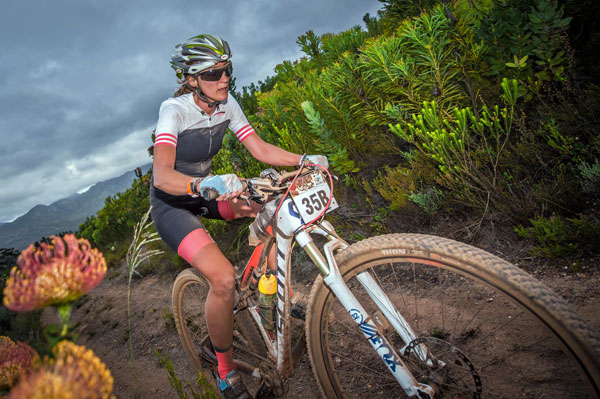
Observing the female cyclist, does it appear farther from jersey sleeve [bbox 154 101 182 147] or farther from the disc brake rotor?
the disc brake rotor

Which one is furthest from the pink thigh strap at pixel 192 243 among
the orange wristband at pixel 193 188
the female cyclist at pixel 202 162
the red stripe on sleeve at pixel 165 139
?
the red stripe on sleeve at pixel 165 139

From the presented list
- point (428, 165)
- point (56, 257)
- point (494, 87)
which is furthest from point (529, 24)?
point (56, 257)

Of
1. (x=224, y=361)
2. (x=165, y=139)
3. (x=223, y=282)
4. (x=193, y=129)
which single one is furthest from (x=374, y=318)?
(x=193, y=129)

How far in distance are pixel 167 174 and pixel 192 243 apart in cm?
59

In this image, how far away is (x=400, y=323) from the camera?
5.45ft

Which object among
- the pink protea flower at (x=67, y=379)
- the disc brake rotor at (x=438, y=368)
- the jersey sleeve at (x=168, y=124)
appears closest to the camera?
the pink protea flower at (x=67, y=379)

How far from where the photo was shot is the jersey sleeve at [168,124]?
2.32 meters

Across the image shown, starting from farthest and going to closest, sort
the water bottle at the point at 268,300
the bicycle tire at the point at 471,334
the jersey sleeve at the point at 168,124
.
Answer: the jersey sleeve at the point at 168,124 → the water bottle at the point at 268,300 → the bicycle tire at the point at 471,334

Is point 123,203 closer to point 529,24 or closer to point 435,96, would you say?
point 435,96

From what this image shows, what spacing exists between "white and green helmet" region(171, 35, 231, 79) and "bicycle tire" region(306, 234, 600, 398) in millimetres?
1888

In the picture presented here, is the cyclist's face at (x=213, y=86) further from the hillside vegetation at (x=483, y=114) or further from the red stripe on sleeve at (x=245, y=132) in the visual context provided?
the hillside vegetation at (x=483, y=114)

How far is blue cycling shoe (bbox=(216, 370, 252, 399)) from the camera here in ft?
7.62

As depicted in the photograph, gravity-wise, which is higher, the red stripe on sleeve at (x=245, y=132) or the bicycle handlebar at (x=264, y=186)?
the red stripe on sleeve at (x=245, y=132)

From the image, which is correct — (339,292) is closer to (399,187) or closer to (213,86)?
(213,86)
